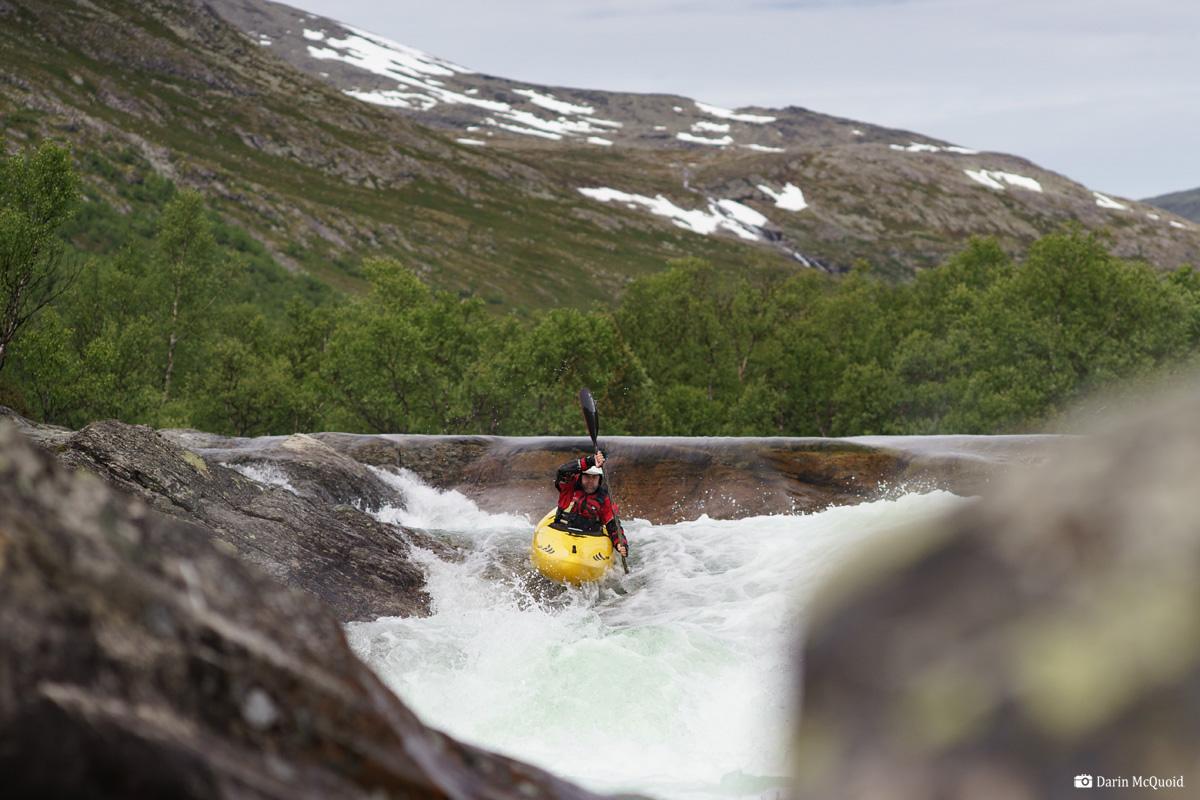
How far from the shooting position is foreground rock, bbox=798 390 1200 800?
1.60 meters

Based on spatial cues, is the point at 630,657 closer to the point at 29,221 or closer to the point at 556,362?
the point at 29,221

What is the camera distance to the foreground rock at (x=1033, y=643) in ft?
5.25

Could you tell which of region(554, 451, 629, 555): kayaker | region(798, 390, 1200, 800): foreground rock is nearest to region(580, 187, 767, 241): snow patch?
region(554, 451, 629, 555): kayaker

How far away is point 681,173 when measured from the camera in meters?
196

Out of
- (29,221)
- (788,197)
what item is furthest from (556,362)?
(788,197)

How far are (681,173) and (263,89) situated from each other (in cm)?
9950

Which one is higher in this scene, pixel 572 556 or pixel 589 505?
pixel 589 505

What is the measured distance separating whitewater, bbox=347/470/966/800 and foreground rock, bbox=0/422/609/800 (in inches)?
144

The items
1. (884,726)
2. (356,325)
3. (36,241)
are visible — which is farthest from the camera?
(356,325)

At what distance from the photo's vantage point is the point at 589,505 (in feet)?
46.8

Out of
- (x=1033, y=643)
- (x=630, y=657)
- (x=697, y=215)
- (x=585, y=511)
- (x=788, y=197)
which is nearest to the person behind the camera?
(x=1033, y=643)

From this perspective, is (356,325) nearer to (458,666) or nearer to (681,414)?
(681,414)

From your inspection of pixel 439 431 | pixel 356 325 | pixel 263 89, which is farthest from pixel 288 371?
pixel 263 89

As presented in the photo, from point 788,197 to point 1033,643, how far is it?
203m
